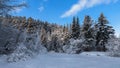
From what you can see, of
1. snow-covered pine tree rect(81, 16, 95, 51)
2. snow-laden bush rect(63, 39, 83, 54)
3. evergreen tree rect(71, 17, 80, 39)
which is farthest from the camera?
evergreen tree rect(71, 17, 80, 39)

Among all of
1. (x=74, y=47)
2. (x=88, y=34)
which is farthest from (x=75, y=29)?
(x=74, y=47)

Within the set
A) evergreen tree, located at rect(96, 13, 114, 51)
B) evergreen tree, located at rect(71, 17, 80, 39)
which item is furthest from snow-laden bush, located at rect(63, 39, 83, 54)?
evergreen tree, located at rect(71, 17, 80, 39)

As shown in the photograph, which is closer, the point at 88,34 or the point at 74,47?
the point at 74,47

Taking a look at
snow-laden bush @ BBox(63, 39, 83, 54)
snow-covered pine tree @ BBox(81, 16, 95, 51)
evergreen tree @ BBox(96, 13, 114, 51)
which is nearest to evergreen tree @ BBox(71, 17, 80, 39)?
snow-covered pine tree @ BBox(81, 16, 95, 51)

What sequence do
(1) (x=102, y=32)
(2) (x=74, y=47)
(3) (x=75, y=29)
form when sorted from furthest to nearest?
1. (3) (x=75, y=29)
2. (1) (x=102, y=32)
3. (2) (x=74, y=47)

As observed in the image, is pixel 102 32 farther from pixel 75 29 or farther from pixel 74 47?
pixel 75 29

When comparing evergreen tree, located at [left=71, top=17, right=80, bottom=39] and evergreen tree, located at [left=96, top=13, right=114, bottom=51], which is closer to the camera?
evergreen tree, located at [left=96, top=13, right=114, bottom=51]

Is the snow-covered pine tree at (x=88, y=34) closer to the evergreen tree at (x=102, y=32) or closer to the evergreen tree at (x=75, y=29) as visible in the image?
the evergreen tree at (x=102, y=32)

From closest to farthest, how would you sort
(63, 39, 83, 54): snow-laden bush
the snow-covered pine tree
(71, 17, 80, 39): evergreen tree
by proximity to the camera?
1. (63, 39, 83, 54): snow-laden bush
2. the snow-covered pine tree
3. (71, 17, 80, 39): evergreen tree

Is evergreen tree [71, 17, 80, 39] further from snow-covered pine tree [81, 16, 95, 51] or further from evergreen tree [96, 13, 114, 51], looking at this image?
evergreen tree [96, 13, 114, 51]

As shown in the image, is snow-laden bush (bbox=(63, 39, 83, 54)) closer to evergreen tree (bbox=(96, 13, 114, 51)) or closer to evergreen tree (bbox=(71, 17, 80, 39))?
evergreen tree (bbox=(96, 13, 114, 51))

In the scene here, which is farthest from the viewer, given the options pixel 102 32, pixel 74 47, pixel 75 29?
pixel 75 29

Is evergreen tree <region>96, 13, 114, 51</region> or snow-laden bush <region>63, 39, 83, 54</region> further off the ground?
evergreen tree <region>96, 13, 114, 51</region>

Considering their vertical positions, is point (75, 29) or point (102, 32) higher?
point (75, 29)
